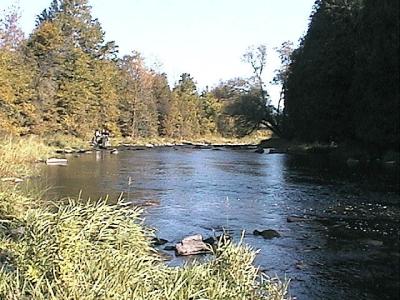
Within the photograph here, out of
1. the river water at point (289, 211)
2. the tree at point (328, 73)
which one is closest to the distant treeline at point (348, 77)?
the tree at point (328, 73)

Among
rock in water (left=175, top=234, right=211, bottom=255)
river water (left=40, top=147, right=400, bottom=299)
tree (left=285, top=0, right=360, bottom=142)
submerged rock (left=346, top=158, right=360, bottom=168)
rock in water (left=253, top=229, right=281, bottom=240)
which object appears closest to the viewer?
river water (left=40, top=147, right=400, bottom=299)

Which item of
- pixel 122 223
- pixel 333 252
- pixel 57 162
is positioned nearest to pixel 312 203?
pixel 333 252

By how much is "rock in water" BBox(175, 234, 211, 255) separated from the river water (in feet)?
1.90

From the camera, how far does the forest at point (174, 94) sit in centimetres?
2970

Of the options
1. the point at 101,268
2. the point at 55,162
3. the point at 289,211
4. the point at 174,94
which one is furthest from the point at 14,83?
the point at 174,94

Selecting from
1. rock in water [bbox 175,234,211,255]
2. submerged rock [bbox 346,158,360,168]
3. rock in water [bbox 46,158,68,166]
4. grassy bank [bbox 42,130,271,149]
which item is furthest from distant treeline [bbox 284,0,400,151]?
rock in water [bbox 175,234,211,255]

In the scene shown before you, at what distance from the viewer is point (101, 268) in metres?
5.40

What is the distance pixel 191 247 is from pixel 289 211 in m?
5.80

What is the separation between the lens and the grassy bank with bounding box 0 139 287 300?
5.16 meters

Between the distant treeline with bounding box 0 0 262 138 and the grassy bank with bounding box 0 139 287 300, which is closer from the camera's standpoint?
the grassy bank with bounding box 0 139 287 300

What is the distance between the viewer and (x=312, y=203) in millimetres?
16609

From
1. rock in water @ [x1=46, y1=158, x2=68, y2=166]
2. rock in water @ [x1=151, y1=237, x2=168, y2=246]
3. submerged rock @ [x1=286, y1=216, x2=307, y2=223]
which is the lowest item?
rock in water @ [x1=151, y1=237, x2=168, y2=246]

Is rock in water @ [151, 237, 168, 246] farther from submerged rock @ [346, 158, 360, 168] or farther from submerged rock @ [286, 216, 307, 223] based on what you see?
submerged rock @ [346, 158, 360, 168]

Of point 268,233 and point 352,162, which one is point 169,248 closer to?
point 268,233
